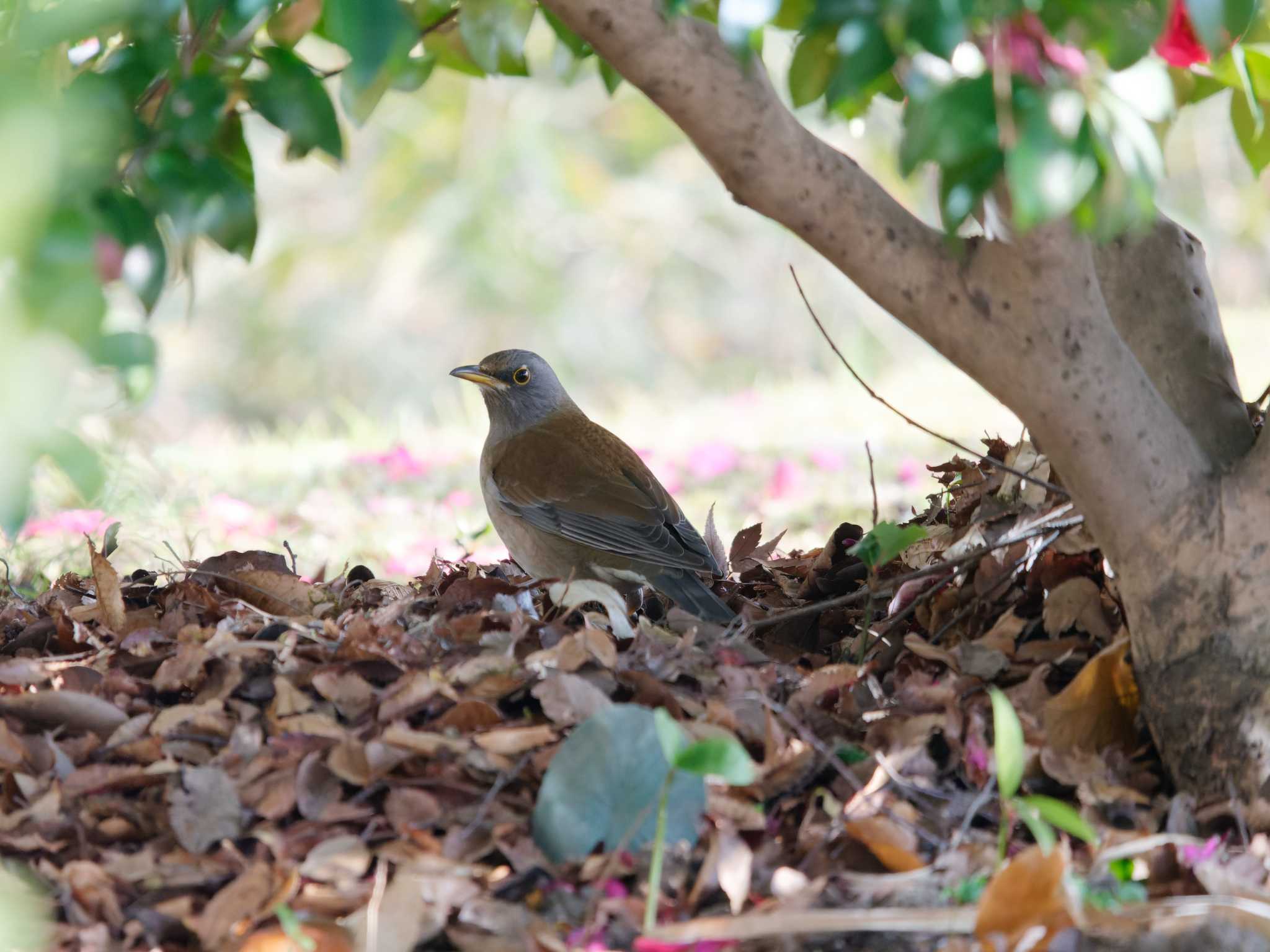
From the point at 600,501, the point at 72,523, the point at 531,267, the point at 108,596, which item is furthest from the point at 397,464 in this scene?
the point at 531,267

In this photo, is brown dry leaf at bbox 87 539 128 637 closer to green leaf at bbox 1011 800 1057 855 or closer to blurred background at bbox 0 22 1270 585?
green leaf at bbox 1011 800 1057 855

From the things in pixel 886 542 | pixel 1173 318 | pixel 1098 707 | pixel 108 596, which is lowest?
pixel 1098 707

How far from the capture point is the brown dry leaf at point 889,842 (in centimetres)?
212

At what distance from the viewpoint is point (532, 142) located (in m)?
17.3

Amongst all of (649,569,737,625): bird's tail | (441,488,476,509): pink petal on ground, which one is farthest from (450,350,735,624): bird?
(441,488,476,509): pink petal on ground

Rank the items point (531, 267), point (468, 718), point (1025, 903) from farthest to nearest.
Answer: point (531, 267) → point (468, 718) → point (1025, 903)

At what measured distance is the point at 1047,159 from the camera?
1.59m

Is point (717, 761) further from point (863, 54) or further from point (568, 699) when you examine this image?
point (863, 54)

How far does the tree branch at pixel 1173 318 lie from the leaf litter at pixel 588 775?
1.31ft

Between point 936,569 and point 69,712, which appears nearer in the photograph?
point 69,712

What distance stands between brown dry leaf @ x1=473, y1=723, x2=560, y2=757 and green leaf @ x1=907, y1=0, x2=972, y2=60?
1351 mm

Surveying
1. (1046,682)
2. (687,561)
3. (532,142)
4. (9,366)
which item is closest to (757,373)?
(532,142)

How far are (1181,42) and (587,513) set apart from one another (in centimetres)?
287

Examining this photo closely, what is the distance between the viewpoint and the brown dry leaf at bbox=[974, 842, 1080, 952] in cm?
188
